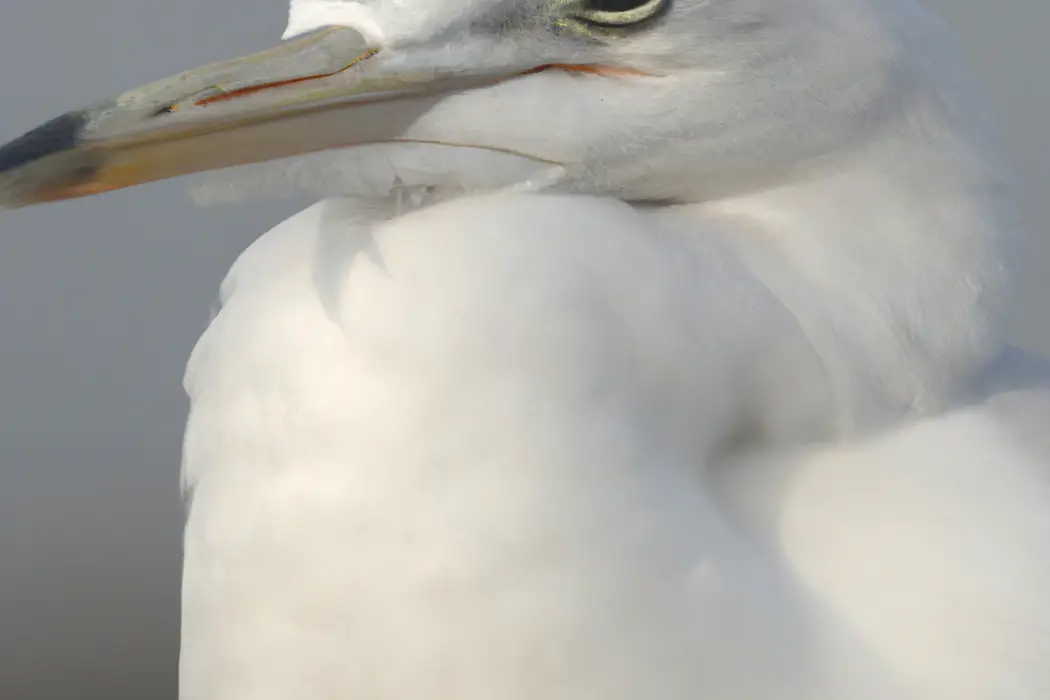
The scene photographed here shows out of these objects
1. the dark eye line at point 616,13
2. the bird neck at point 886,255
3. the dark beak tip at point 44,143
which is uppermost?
the dark beak tip at point 44,143

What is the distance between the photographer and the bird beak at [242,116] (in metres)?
0.50

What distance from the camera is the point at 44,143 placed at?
491 mm

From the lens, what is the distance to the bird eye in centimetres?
53

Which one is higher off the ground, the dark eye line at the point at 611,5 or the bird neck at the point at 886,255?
the dark eye line at the point at 611,5

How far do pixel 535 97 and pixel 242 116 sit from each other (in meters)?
0.13

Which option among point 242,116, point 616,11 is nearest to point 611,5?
point 616,11

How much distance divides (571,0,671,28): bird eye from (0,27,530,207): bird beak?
0.05 m

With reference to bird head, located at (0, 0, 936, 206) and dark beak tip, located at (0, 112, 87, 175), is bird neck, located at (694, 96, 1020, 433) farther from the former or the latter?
dark beak tip, located at (0, 112, 87, 175)

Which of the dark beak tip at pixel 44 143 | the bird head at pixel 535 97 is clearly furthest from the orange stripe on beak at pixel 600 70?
the dark beak tip at pixel 44 143

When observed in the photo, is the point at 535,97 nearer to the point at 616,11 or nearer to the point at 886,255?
the point at 616,11

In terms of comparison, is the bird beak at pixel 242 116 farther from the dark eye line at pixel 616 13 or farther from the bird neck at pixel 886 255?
the bird neck at pixel 886 255

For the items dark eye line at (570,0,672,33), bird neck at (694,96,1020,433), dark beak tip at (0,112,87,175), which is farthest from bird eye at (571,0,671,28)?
dark beak tip at (0,112,87,175)

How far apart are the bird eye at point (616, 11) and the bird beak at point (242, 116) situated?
0.05 metres

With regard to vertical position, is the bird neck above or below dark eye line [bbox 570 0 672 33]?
below
